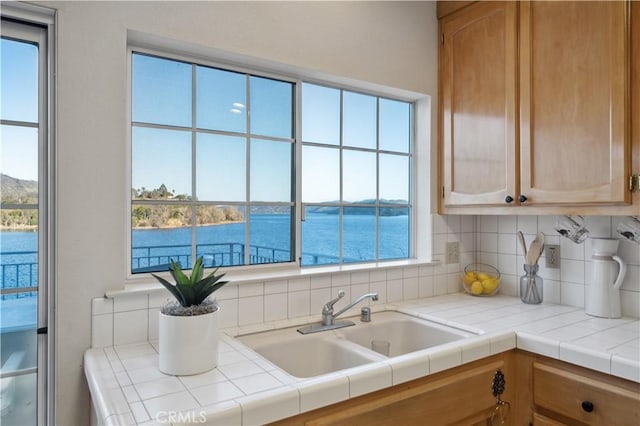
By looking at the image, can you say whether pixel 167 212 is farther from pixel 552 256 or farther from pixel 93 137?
pixel 552 256

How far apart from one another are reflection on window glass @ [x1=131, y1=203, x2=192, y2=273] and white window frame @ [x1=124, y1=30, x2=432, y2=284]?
31 millimetres

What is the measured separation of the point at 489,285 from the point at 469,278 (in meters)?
0.10

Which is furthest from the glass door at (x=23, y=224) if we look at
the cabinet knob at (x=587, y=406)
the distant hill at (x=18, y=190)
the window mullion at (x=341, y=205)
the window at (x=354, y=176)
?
the cabinet knob at (x=587, y=406)

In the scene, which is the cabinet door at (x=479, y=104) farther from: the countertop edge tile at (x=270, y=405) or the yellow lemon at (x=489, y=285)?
the countertop edge tile at (x=270, y=405)

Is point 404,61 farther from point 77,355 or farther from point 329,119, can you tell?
point 77,355

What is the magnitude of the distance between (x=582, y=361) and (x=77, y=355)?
1600mm

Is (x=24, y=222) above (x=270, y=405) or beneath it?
above

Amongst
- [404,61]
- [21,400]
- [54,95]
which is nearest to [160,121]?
[54,95]

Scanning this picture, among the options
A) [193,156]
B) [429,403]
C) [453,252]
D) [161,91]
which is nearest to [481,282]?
[453,252]

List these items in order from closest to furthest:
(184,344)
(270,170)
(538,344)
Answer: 1. (184,344)
2. (538,344)
3. (270,170)

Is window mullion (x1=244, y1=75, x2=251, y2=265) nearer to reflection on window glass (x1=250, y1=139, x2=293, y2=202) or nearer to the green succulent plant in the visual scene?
reflection on window glass (x1=250, y1=139, x2=293, y2=202)

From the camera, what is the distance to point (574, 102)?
1.58 meters

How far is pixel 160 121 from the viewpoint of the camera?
1.53 metres

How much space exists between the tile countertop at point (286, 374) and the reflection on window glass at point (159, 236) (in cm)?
32
